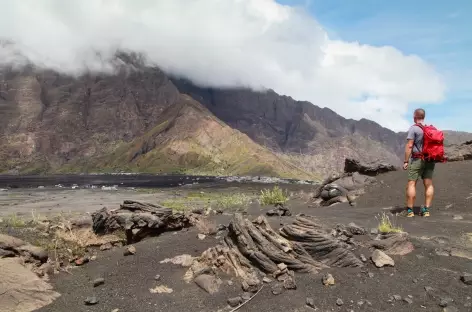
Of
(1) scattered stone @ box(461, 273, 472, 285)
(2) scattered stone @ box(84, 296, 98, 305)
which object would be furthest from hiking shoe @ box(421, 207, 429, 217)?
(2) scattered stone @ box(84, 296, 98, 305)

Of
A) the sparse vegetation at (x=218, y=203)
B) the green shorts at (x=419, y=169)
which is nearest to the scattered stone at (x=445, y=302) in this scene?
the green shorts at (x=419, y=169)

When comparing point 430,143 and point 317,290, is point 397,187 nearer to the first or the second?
point 430,143

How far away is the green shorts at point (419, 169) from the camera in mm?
14008

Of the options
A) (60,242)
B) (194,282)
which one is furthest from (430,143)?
(60,242)

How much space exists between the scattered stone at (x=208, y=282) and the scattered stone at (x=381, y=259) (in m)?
3.65

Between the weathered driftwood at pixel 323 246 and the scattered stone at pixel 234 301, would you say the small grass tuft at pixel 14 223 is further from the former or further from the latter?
the scattered stone at pixel 234 301

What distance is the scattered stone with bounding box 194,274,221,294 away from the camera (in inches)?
326

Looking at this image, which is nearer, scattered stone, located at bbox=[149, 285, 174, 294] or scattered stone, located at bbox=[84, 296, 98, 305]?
scattered stone, located at bbox=[84, 296, 98, 305]

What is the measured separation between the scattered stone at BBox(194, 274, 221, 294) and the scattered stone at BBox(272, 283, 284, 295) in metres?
1.21

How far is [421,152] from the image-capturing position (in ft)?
45.6

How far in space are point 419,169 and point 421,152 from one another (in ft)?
2.10

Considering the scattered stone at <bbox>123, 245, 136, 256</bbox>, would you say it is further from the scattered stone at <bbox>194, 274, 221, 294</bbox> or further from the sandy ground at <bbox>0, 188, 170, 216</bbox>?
the sandy ground at <bbox>0, 188, 170, 216</bbox>

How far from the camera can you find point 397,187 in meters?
20.6

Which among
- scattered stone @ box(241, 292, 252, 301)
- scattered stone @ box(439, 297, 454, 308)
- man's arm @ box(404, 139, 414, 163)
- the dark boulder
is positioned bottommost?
scattered stone @ box(241, 292, 252, 301)
